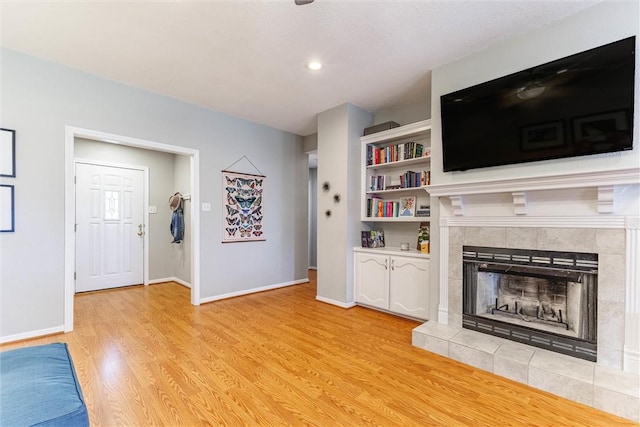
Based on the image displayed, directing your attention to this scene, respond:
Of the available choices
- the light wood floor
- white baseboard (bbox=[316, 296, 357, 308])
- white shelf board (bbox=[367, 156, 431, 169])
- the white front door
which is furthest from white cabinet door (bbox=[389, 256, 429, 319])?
the white front door

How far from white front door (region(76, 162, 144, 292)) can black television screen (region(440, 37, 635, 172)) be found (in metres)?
4.72

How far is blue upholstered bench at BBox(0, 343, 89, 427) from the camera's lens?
1.01 m

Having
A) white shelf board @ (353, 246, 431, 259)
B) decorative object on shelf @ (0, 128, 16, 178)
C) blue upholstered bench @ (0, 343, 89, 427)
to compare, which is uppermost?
decorative object on shelf @ (0, 128, 16, 178)

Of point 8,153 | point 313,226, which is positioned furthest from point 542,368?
point 313,226

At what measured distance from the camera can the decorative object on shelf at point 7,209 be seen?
8.22ft

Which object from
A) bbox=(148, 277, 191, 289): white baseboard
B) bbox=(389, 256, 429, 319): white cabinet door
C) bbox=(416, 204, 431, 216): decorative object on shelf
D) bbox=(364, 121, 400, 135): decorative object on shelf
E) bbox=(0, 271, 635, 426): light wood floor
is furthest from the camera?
bbox=(148, 277, 191, 289): white baseboard

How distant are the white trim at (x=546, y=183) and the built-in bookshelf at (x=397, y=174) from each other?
644 millimetres

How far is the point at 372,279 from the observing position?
11.5 ft

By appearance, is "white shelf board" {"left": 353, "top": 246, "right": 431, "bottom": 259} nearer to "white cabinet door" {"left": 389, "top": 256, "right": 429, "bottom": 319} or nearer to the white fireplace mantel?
"white cabinet door" {"left": 389, "top": 256, "right": 429, "bottom": 319}

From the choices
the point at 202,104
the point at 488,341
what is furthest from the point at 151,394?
the point at 202,104

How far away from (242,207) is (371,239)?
191 centimetres

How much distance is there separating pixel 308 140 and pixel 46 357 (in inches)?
168

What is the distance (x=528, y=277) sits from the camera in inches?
92.0

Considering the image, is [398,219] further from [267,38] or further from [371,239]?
[267,38]
